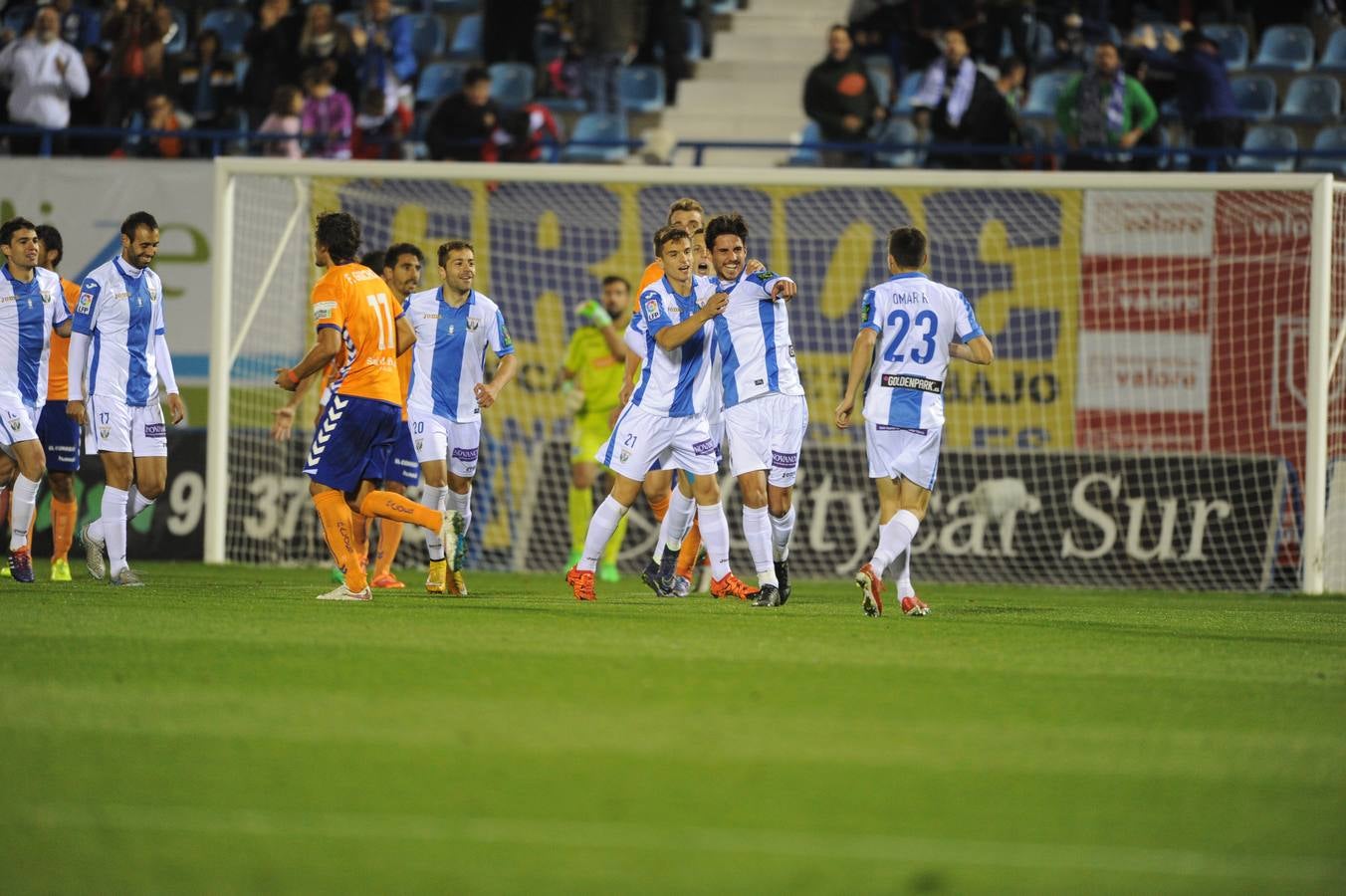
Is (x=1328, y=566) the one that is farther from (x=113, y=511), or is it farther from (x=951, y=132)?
(x=113, y=511)

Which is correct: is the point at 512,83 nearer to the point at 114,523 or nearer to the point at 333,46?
the point at 333,46

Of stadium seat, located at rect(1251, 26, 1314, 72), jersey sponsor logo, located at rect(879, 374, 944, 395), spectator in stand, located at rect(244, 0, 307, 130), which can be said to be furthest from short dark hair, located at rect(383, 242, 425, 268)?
stadium seat, located at rect(1251, 26, 1314, 72)

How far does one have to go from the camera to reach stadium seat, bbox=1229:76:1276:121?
17.8m

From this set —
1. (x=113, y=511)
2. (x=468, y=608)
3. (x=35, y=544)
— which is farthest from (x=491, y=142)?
(x=468, y=608)

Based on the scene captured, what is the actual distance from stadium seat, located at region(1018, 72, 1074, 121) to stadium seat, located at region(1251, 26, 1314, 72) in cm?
199

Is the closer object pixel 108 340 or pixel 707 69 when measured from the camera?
pixel 108 340

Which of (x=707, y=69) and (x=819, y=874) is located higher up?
(x=707, y=69)

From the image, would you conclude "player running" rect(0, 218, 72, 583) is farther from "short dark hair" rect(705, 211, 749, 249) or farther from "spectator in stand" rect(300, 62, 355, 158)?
"spectator in stand" rect(300, 62, 355, 158)

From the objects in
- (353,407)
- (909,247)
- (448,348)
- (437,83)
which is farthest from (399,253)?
(437,83)

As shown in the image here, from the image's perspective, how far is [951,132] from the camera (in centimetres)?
1641

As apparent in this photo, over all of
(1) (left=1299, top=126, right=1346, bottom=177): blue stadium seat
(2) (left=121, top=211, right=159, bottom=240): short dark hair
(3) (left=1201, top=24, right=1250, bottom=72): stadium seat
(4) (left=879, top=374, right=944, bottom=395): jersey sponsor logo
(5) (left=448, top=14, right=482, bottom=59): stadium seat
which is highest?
(5) (left=448, top=14, right=482, bottom=59): stadium seat

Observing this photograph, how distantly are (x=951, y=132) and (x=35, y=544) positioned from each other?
902cm


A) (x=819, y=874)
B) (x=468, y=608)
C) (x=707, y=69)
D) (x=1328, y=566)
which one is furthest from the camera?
(x=707, y=69)

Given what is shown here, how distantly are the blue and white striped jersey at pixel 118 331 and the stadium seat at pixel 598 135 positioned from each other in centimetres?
744
